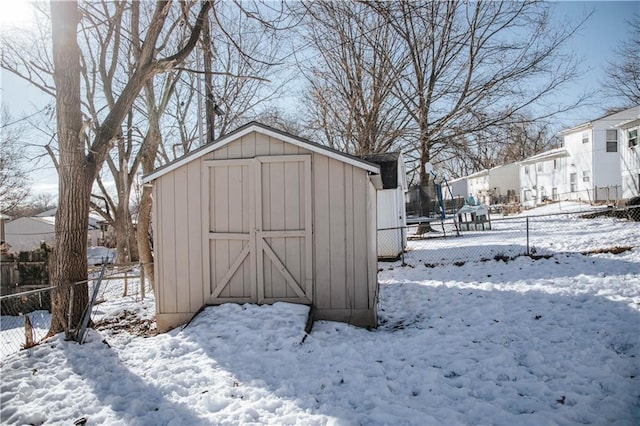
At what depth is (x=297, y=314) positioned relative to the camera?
5.60 metres

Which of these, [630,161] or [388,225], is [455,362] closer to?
[388,225]

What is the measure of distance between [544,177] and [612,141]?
684 centimetres

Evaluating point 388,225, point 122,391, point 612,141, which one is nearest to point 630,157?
point 612,141

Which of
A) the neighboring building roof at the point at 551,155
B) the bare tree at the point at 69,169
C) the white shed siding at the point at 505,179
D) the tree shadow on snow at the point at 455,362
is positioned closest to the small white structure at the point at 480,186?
the white shed siding at the point at 505,179

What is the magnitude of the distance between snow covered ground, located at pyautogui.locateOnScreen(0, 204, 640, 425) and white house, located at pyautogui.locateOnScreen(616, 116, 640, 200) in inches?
728

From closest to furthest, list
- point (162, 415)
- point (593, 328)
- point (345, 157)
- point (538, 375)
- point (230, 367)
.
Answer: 1. point (162, 415)
2. point (538, 375)
3. point (230, 367)
4. point (593, 328)
5. point (345, 157)

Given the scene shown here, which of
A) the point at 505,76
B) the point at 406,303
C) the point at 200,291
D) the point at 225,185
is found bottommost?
the point at 406,303

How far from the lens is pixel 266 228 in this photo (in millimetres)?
6211

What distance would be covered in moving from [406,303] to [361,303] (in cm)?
160

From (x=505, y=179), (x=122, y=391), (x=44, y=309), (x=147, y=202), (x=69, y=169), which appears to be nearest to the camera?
(x=122, y=391)

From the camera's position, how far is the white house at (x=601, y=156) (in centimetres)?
2381

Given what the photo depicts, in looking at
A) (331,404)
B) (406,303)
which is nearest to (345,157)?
(406,303)

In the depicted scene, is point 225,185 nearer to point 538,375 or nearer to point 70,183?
point 70,183

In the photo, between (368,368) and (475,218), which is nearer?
(368,368)
